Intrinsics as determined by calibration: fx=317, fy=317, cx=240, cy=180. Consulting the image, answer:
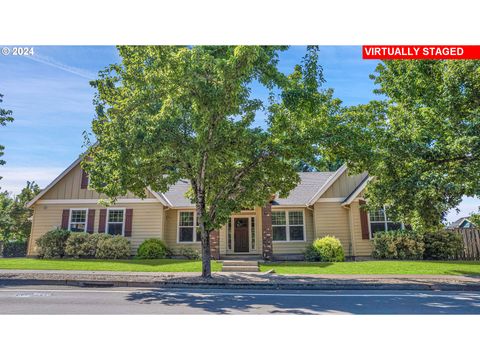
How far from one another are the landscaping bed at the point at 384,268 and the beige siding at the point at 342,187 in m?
4.53

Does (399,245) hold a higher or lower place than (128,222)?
lower

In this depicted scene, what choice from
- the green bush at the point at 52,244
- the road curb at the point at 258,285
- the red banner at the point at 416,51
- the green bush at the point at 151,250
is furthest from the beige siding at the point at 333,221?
the green bush at the point at 52,244

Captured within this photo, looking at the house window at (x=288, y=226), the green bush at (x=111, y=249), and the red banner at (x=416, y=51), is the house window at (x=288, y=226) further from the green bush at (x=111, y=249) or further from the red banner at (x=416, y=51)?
the red banner at (x=416, y=51)

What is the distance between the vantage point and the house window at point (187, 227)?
61.3 ft

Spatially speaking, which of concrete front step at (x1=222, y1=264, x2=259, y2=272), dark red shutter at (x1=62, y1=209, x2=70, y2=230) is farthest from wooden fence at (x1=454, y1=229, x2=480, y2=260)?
dark red shutter at (x1=62, y1=209, x2=70, y2=230)

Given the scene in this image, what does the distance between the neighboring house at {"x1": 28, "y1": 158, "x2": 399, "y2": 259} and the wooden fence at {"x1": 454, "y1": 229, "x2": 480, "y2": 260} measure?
12.8 ft

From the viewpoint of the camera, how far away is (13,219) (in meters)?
26.1

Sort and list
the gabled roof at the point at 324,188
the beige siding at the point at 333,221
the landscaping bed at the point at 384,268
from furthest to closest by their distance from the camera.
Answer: the beige siding at the point at 333,221 → the gabled roof at the point at 324,188 → the landscaping bed at the point at 384,268

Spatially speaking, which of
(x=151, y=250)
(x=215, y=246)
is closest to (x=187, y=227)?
(x=151, y=250)

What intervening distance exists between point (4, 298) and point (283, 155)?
27.3 feet

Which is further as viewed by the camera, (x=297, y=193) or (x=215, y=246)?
(x=297, y=193)

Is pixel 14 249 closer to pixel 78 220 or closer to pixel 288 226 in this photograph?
pixel 78 220

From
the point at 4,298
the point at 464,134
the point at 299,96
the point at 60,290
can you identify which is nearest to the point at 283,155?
the point at 299,96

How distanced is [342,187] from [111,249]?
43.4 ft
